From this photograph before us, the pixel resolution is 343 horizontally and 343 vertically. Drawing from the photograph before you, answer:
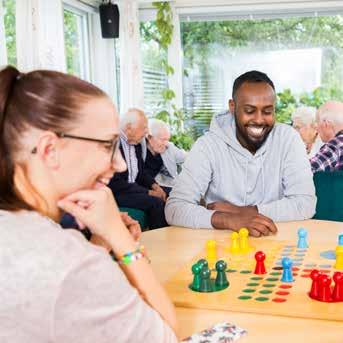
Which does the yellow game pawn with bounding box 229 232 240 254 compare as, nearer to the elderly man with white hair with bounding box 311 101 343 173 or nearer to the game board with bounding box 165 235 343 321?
the game board with bounding box 165 235 343 321

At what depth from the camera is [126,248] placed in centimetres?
100

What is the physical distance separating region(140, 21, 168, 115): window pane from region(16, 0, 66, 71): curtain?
1674mm

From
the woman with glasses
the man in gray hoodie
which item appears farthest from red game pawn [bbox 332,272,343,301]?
the man in gray hoodie

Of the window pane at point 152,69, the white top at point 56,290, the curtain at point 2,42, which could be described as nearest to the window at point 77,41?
the window pane at point 152,69

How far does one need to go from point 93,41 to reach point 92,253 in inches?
199

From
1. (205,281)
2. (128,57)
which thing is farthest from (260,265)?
(128,57)

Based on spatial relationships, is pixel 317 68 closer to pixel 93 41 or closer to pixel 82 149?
pixel 93 41

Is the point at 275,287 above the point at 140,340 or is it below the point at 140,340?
below

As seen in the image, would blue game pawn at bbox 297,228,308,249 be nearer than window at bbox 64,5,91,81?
Yes

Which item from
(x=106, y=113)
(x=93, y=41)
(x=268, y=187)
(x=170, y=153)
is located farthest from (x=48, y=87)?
(x=93, y=41)

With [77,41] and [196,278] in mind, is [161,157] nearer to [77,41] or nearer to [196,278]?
→ [77,41]

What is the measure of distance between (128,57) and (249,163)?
3.36 metres

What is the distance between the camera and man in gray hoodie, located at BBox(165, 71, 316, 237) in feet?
7.30

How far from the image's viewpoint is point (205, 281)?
1.30m
